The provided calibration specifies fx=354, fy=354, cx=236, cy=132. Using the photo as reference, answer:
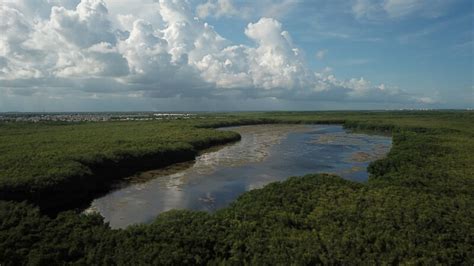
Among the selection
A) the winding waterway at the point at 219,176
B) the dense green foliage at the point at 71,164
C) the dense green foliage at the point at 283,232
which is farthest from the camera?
the winding waterway at the point at 219,176

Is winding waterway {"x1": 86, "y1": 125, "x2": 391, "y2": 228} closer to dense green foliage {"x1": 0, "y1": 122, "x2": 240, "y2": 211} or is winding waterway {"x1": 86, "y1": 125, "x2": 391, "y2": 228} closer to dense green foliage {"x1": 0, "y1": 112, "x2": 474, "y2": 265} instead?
dense green foliage {"x1": 0, "y1": 122, "x2": 240, "y2": 211}

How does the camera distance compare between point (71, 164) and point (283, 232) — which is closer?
point (283, 232)

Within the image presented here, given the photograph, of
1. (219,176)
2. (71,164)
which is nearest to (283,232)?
(219,176)

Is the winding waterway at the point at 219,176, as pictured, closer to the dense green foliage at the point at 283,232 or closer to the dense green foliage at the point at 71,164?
the dense green foliage at the point at 71,164

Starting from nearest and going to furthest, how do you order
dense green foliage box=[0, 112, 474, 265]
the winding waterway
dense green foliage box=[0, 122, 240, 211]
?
dense green foliage box=[0, 112, 474, 265]
dense green foliage box=[0, 122, 240, 211]
the winding waterway

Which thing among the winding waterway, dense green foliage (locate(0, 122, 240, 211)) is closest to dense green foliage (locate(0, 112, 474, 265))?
the winding waterway

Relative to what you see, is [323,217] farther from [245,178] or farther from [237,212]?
[245,178]

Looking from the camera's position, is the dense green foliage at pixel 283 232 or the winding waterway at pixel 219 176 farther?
the winding waterway at pixel 219 176

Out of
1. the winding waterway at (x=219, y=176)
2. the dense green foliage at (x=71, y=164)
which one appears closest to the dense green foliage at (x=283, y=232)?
the winding waterway at (x=219, y=176)

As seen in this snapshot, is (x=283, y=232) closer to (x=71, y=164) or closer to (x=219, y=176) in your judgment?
(x=219, y=176)

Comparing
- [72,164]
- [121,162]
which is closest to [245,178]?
[121,162]
